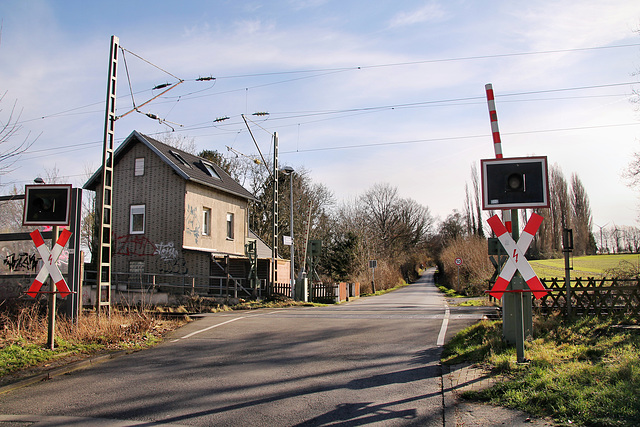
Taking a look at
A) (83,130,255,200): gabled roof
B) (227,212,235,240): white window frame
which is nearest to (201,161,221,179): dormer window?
(83,130,255,200): gabled roof

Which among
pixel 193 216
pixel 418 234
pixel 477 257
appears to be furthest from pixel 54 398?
pixel 418 234

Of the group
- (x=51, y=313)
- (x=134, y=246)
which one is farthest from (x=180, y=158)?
(x=51, y=313)

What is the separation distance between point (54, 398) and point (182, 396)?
167 centimetres

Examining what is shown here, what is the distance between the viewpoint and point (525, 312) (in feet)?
28.1

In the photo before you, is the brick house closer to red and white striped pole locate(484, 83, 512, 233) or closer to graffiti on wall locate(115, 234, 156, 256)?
graffiti on wall locate(115, 234, 156, 256)

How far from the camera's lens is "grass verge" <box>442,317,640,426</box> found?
5.00 meters

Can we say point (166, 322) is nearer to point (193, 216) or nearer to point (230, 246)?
point (193, 216)

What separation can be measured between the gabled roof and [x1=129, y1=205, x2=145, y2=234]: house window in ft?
8.18

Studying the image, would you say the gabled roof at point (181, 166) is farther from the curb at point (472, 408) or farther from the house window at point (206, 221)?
the curb at point (472, 408)

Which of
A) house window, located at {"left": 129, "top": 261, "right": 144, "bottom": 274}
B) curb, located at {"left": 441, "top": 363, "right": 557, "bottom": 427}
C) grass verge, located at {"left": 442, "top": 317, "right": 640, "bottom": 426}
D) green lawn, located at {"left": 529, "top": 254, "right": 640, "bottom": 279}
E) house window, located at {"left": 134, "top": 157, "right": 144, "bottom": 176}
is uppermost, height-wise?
house window, located at {"left": 134, "top": 157, "right": 144, "bottom": 176}

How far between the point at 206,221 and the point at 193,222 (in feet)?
5.93

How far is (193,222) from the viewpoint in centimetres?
2722

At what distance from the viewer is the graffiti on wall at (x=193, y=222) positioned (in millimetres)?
26750

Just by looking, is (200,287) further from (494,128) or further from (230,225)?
(494,128)
